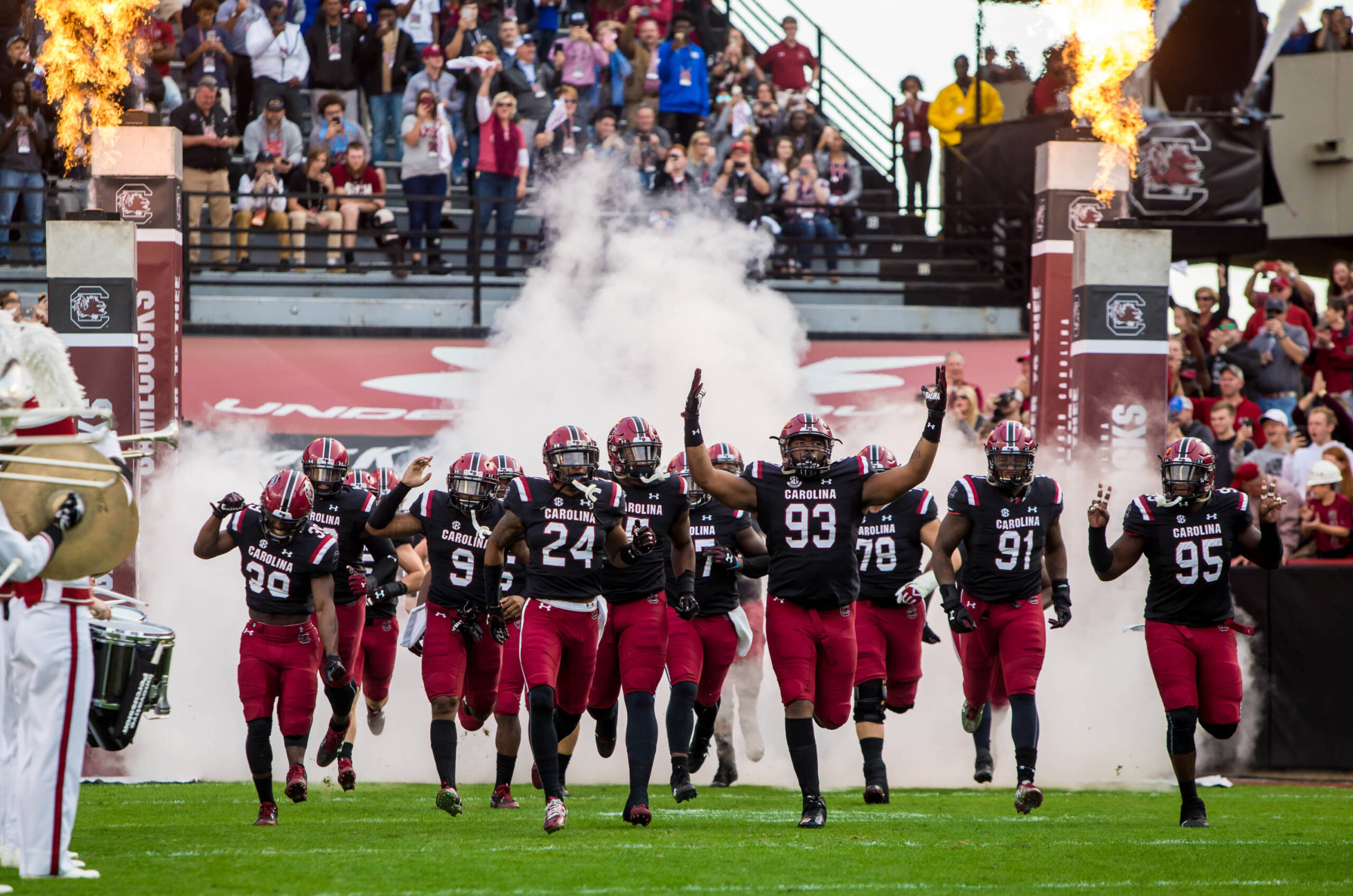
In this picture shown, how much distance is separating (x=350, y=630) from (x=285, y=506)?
168 cm

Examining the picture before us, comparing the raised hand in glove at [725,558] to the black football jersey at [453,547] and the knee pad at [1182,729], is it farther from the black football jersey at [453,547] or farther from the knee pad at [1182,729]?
the knee pad at [1182,729]

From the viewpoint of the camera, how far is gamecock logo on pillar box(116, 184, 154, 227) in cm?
1095

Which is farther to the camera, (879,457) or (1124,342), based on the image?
(1124,342)

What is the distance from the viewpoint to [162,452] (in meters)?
11.4

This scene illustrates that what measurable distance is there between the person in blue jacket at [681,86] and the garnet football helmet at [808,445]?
28.3 ft

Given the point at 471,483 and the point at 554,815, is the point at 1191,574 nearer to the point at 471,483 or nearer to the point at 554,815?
the point at 554,815

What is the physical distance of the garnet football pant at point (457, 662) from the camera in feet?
29.8

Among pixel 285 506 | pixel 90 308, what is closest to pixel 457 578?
pixel 285 506

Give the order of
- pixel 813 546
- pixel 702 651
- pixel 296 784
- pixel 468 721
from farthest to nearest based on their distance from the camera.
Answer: pixel 468 721, pixel 702 651, pixel 296 784, pixel 813 546

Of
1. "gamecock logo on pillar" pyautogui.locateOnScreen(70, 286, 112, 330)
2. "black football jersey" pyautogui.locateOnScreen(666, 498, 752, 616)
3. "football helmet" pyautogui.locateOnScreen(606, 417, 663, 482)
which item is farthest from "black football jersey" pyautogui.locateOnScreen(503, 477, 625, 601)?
"gamecock logo on pillar" pyautogui.locateOnScreen(70, 286, 112, 330)

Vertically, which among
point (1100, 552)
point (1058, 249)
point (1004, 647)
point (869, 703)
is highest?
point (1058, 249)

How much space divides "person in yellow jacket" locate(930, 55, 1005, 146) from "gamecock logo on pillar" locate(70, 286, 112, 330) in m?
9.32

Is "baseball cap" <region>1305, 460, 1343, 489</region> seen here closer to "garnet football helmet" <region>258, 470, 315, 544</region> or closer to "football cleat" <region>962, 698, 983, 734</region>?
"football cleat" <region>962, 698, 983, 734</region>

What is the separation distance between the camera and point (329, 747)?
9938mm
